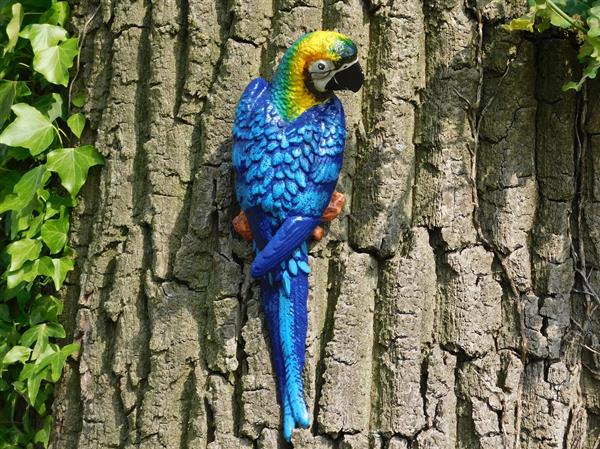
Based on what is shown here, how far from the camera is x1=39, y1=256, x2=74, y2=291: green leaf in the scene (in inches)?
82.5

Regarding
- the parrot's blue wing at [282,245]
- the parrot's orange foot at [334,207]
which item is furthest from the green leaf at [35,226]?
the parrot's orange foot at [334,207]

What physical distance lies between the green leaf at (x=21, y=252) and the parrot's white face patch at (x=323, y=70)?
36.0 inches

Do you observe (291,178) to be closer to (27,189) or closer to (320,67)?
(320,67)

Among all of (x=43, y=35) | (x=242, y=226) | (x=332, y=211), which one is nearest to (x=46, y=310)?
(x=242, y=226)

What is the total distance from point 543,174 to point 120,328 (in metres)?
1.18

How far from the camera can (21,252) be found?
211 centimetres

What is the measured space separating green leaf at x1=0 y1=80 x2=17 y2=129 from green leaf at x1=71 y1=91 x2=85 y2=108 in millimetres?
177

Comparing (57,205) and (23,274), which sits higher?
(57,205)

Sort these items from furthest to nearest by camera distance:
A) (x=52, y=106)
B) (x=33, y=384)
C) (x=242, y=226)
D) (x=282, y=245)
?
(x=52, y=106) < (x=33, y=384) < (x=242, y=226) < (x=282, y=245)

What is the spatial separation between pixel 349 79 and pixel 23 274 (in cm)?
105

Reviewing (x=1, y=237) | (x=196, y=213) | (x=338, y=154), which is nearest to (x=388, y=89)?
(x=338, y=154)

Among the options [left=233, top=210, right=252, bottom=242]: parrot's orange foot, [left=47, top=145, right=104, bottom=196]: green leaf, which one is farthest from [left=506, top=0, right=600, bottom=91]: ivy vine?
[left=47, top=145, right=104, bottom=196]: green leaf

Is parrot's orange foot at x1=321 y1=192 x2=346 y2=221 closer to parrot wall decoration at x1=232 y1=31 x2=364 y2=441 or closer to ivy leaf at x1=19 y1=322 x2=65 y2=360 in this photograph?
parrot wall decoration at x1=232 y1=31 x2=364 y2=441

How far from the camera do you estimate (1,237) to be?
2.31 m
